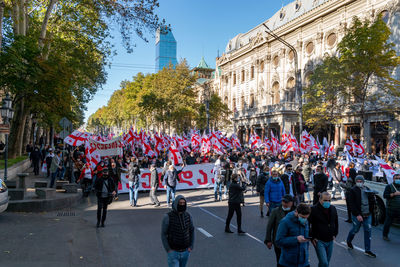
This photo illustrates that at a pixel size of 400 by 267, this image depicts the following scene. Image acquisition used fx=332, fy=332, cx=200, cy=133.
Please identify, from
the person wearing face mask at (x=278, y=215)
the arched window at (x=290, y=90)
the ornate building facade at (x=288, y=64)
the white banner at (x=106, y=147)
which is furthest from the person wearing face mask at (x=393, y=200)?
the arched window at (x=290, y=90)

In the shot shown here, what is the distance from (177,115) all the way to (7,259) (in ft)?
143

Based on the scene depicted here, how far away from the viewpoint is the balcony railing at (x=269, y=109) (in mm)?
38025

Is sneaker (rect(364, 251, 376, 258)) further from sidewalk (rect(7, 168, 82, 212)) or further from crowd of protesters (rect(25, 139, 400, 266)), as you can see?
sidewalk (rect(7, 168, 82, 212))

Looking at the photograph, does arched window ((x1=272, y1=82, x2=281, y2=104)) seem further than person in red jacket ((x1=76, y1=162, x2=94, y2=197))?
Yes

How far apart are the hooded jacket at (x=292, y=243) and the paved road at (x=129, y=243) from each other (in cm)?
189

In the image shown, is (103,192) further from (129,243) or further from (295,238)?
(295,238)

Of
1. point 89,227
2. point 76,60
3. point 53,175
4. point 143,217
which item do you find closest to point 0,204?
point 89,227

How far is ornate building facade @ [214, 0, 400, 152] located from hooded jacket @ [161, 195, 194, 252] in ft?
86.6

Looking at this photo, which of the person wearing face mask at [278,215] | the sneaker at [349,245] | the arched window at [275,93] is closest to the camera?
the person wearing face mask at [278,215]

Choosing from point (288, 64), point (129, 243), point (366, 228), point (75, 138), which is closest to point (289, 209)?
point (366, 228)


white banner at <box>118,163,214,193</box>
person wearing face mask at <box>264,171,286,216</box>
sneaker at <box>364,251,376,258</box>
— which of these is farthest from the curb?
sneaker at <box>364,251,376,258</box>

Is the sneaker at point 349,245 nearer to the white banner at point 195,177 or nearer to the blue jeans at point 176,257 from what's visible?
the blue jeans at point 176,257

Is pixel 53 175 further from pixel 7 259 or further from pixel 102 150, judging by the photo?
pixel 7 259

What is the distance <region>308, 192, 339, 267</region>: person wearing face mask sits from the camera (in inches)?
195
